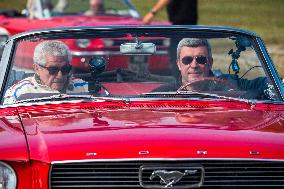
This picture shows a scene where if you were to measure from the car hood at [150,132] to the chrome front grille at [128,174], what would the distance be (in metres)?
0.04

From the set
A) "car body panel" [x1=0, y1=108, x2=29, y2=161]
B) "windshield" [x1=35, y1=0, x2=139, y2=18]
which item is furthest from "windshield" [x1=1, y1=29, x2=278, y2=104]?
"windshield" [x1=35, y1=0, x2=139, y2=18]

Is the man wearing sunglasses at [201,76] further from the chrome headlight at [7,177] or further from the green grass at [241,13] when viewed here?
the green grass at [241,13]

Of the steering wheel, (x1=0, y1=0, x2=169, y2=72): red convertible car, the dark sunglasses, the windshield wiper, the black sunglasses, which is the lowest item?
the windshield wiper

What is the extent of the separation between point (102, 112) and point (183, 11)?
12.7 meters

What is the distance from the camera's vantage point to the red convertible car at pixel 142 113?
17.3ft

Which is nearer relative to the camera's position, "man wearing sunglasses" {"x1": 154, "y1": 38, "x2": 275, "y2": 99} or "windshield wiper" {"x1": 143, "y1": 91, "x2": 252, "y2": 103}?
"windshield wiper" {"x1": 143, "y1": 91, "x2": 252, "y2": 103}

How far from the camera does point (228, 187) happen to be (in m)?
5.32

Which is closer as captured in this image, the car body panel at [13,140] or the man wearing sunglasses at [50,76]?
the car body panel at [13,140]

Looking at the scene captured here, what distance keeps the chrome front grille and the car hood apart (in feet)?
0.13

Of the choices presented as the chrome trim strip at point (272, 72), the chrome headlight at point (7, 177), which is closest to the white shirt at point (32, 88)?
the chrome trim strip at point (272, 72)

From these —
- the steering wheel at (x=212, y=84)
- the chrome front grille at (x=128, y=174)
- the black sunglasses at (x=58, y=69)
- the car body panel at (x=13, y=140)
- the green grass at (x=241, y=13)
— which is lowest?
the chrome front grille at (x=128, y=174)

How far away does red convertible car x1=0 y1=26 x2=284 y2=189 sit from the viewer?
17.3 feet

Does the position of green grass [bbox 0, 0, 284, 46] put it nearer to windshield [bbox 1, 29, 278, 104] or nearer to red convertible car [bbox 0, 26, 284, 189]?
windshield [bbox 1, 29, 278, 104]

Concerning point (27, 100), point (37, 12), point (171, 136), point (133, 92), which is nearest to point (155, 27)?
point (133, 92)
